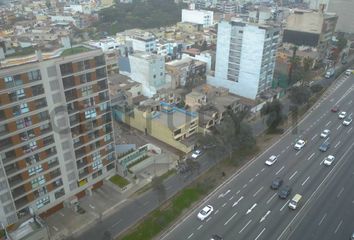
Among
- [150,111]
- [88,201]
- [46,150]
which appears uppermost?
[46,150]

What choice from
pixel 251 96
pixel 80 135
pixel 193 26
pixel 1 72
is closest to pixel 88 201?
pixel 80 135

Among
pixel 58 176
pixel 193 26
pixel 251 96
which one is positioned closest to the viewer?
pixel 58 176

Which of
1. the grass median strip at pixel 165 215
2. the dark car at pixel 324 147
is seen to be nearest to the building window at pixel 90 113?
the grass median strip at pixel 165 215

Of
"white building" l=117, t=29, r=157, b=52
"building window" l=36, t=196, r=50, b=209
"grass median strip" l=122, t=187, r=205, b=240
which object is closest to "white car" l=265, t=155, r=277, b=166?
"grass median strip" l=122, t=187, r=205, b=240

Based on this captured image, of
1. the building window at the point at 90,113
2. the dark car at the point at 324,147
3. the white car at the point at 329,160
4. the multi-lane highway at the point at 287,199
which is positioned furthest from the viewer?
the dark car at the point at 324,147

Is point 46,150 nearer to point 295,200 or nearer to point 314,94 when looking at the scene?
point 295,200

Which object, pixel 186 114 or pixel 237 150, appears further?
pixel 186 114

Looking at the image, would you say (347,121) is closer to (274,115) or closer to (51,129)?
(274,115)

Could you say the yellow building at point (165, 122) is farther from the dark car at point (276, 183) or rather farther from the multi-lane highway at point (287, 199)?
the dark car at point (276, 183)
